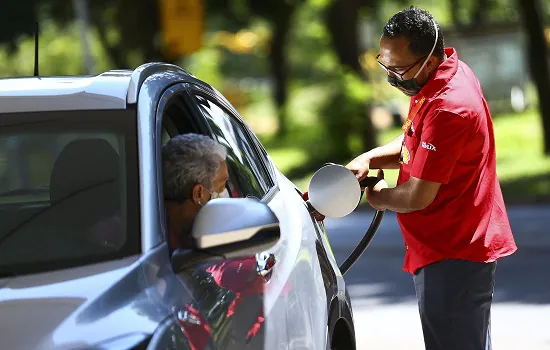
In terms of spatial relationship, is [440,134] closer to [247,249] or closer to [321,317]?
[321,317]

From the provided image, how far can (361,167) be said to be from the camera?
4.78 metres

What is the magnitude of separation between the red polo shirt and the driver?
0.74 meters

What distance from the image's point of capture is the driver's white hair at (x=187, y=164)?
385 centimetres

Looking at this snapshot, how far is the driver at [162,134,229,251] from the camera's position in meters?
3.82

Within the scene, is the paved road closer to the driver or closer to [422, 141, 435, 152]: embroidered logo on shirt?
[422, 141, 435, 152]: embroidered logo on shirt

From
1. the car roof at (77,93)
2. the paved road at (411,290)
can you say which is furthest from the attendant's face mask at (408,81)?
the paved road at (411,290)

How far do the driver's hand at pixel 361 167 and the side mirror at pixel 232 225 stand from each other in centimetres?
132

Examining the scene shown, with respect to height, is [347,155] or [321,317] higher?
[321,317]

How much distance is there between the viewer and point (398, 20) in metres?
4.45

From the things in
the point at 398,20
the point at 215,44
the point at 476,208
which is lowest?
the point at 215,44

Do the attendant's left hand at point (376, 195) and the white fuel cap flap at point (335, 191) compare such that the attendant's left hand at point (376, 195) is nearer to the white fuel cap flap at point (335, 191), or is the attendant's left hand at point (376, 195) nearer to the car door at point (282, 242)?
the white fuel cap flap at point (335, 191)

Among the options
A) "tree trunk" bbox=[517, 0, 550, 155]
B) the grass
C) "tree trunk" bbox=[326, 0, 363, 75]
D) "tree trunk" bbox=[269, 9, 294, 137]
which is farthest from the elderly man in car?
"tree trunk" bbox=[269, 9, 294, 137]

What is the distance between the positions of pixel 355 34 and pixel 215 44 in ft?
122

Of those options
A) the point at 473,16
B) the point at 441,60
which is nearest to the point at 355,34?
the point at 473,16
